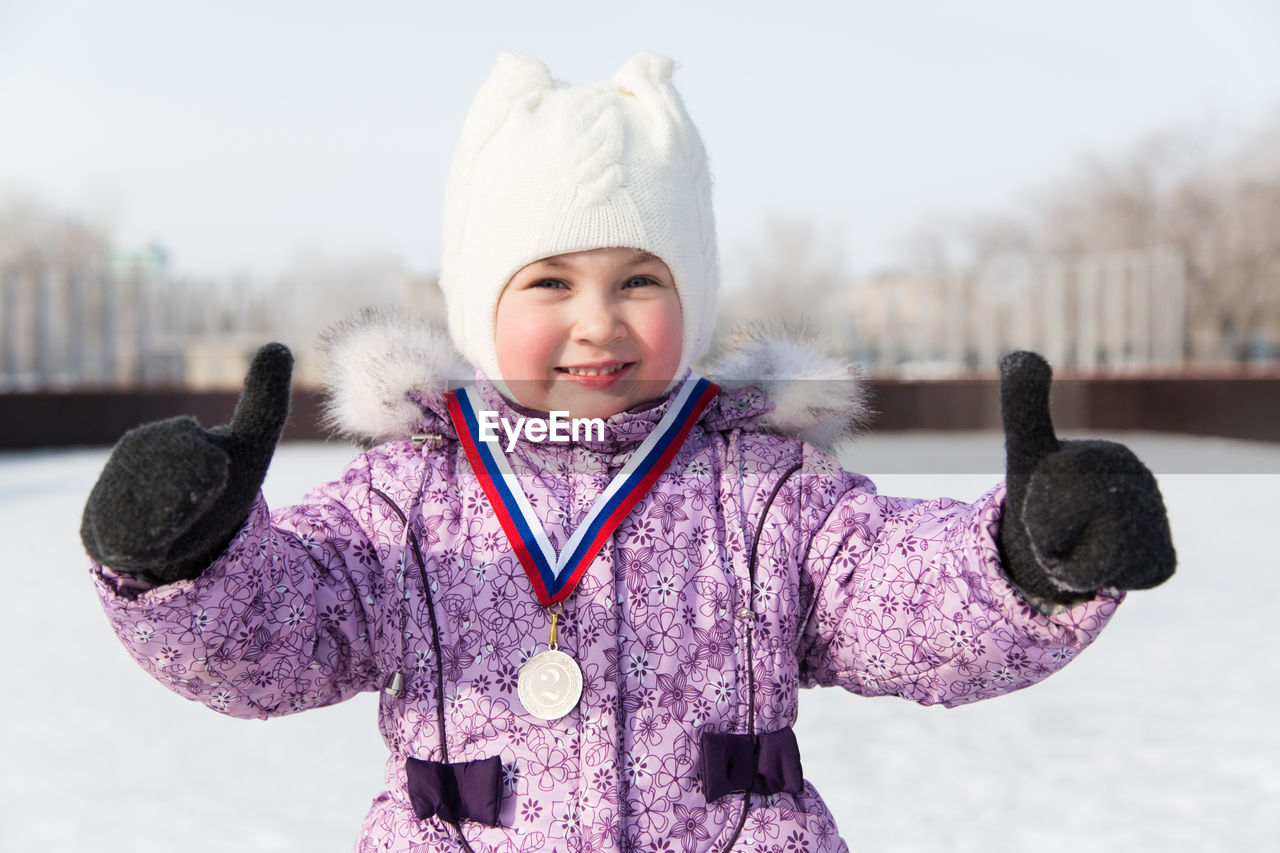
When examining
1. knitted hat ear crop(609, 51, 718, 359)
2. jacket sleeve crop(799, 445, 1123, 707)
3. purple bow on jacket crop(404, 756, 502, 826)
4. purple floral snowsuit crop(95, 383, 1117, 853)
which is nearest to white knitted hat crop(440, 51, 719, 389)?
knitted hat ear crop(609, 51, 718, 359)

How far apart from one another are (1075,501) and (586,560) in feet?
1.34

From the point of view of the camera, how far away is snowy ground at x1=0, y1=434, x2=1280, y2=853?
5.17 ft

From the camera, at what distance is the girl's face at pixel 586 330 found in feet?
3.19

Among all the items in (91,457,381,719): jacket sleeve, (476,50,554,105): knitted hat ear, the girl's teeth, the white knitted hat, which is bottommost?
(91,457,381,719): jacket sleeve

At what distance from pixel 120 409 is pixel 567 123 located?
749 centimetres

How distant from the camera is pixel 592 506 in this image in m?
0.99

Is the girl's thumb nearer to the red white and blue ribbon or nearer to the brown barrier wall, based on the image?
the red white and blue ribbon

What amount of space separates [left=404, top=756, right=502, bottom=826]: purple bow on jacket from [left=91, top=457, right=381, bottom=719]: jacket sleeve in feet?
0.42

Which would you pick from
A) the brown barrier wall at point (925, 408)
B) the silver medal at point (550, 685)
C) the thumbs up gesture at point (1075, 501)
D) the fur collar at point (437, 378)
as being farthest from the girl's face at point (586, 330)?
the brown barrier wall at point (925, 408)

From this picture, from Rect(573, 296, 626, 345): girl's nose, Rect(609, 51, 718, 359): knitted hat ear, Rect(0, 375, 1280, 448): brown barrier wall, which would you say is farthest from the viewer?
Rect(0, 375, 1280, 448): brown barrier wall

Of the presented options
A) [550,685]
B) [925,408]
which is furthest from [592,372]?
[925,408]

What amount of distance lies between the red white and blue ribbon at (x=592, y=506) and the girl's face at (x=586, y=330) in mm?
47

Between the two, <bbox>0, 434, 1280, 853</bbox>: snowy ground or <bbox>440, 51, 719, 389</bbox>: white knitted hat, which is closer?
<bbox>440, 51, 719, 389</bbox>: white knitted hat

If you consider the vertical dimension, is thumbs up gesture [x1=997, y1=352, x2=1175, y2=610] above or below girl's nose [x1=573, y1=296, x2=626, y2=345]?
below
